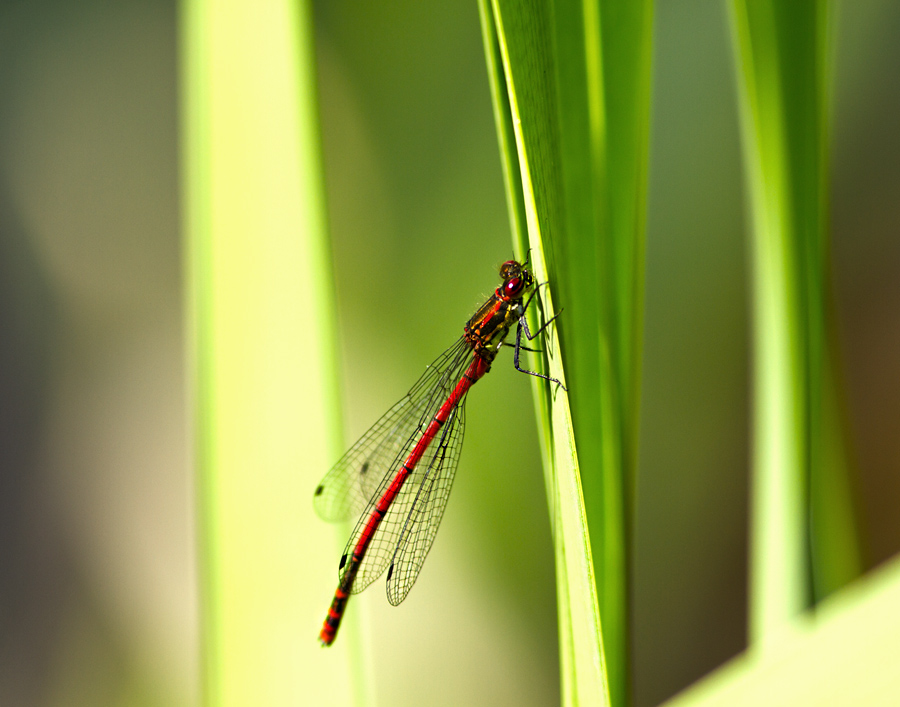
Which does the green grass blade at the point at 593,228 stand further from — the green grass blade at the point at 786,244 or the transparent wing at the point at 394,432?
the transparent wing at the point at 394,432

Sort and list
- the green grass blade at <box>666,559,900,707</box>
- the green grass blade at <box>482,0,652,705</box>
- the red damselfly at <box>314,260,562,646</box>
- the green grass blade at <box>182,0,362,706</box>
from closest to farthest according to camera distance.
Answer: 1. the green grass blade at <box>666,559,900,707</box>
2. the green grass blade at <box>482,0,652,705</box>
3. the green grass blade at <box>182,0,362,706</box>
4. the red damselfly at <box>314,260,562,646</box>

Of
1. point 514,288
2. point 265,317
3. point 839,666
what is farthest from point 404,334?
point 839,666

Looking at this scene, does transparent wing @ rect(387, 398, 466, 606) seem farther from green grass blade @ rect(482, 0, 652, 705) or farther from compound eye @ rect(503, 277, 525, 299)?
green grass blade @ rect(482, 0, 652, 705)

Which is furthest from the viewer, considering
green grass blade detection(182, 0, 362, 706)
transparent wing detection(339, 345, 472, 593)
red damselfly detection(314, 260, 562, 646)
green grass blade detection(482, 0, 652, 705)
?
transparent wing detection(339, 345, 472, 593)

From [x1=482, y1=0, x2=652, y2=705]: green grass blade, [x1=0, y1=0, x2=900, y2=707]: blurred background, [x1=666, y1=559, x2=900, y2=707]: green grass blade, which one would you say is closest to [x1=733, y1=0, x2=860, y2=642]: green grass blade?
[x1=482, y1=0, x2=652, y2=705]: green grass blade

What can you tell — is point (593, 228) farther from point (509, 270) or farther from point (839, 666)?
point (509, 270)

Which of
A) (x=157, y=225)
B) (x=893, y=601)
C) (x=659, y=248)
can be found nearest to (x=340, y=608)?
(x=893, y=601)

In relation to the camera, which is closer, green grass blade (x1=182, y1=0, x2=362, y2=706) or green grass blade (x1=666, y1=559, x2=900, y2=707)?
green grass blade (x1=666, y1=559, x2=900, y2=707)

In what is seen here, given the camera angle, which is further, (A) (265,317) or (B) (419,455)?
(B) (419,455)
